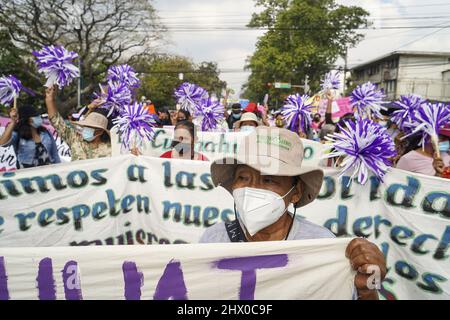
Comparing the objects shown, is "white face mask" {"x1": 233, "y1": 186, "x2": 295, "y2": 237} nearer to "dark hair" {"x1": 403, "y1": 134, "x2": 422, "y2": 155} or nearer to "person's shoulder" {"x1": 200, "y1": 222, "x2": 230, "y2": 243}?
"person's shoulder" {"x1": 200, "y1": 222, "x2": 230, "y2": 243}

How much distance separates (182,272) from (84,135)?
3.37m

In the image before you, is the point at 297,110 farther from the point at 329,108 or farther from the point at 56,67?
the point at 56,67

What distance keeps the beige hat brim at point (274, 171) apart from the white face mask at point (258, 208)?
11 centimetres

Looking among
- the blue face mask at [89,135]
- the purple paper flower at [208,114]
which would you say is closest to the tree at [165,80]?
the purple paper flower at [208,114]

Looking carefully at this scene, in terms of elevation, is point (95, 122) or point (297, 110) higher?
point (297, 110)

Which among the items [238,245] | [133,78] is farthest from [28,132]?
[238,245]

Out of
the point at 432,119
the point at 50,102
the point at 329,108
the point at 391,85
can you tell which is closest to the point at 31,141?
the point at 50,102

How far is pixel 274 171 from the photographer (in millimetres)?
1838

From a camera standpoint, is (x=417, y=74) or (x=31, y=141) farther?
(x=417, y=74)

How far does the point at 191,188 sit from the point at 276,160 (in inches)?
83.8

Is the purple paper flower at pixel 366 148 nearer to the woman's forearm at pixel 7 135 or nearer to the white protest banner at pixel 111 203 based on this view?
the white protest banner at pixel 111 203

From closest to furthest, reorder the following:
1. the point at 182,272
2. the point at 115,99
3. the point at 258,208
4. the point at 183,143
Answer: the point at 182,272 → the point at 258,208 → the point at 183,143 → the point at 115,99

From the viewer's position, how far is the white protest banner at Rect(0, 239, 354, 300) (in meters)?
1.54

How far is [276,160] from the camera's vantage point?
1.86 m
